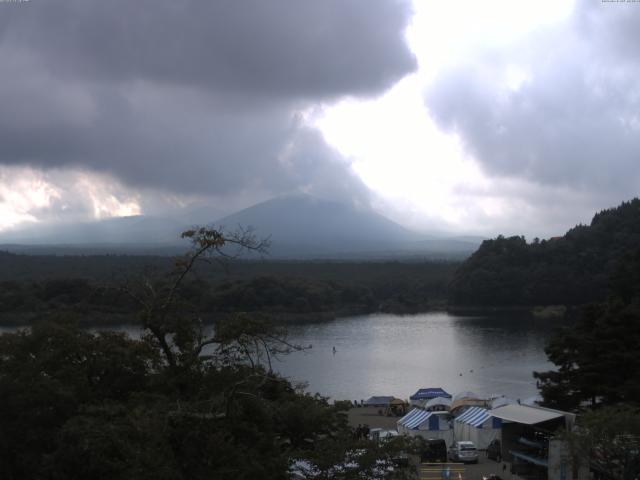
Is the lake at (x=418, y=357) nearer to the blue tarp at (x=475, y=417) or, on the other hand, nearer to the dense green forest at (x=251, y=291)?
the dense green forest at (x=251, y=291)

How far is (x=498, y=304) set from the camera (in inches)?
1778

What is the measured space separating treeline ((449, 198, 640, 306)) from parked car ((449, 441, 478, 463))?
32.0m

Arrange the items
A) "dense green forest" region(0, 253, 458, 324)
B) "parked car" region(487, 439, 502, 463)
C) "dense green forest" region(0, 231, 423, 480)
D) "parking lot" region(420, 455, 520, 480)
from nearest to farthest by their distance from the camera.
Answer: "dense green forest" region(0, 231, 423, 480)
"parking lot" region(420, 455, 520, 480)
"parked car" region(487, 439, 502, 463)
"dense green forest" region(0, 253, 458, 324)

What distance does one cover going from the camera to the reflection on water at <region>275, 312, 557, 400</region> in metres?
21.5

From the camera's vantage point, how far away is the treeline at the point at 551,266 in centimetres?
4272

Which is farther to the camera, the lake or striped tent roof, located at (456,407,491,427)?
the lake

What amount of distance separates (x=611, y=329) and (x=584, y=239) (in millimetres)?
37392

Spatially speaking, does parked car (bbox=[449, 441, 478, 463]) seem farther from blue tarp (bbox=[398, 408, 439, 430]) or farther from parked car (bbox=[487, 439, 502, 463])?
blue tarp (bbox=[398, 408, 439, 430])

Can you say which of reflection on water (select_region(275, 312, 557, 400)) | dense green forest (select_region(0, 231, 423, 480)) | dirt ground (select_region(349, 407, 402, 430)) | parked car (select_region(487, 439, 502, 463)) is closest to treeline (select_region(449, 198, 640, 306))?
reflection on water (select_region(275, 312, 557, 400))

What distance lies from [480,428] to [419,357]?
48.7 ft

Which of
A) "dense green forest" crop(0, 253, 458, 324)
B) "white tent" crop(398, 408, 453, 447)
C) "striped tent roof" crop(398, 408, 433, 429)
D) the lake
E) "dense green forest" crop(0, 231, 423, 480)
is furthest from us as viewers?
"dense green forest" crop(0, 253, 458, 324)

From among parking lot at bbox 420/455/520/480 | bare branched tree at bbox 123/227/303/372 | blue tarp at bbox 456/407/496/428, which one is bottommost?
parking lot at bbox 420/455/520/480

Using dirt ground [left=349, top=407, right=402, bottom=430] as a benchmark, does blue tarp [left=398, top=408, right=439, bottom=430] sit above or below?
above

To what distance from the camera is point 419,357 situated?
2688 cm
